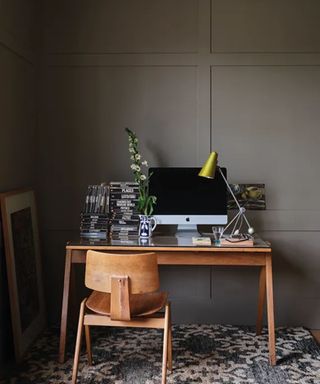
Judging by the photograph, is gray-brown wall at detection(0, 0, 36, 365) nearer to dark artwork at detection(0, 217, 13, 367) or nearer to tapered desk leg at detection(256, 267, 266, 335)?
dark artwork at detection(0, 217, 13, 367)

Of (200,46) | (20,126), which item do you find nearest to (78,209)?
(20,126)

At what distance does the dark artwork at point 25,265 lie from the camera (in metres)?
2.92

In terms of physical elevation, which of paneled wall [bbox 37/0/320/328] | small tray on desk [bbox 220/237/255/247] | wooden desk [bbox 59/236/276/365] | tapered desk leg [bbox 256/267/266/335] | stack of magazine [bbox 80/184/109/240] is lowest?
tapered desk leg [bbox 256/267/266/335]

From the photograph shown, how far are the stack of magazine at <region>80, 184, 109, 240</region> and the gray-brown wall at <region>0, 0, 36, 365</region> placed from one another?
19.6 inches

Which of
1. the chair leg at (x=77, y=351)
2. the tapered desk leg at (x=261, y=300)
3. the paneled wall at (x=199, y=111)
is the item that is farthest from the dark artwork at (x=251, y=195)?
the chair leg at (x=77, y=351)

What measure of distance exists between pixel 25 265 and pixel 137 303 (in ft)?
2.93

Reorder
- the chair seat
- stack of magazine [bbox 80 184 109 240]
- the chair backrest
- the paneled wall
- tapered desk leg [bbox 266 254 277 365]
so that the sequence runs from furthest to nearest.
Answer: the paneled wall → stack of magazine [bbox 80 184 109 240] → tapered desk leg [bbox 266 254 277 365] → the chair seat → the chair backrest

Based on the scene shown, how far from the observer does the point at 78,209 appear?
3531 mm

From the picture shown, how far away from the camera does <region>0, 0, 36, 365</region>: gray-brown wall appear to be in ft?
9.37

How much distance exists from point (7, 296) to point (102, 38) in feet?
6.54

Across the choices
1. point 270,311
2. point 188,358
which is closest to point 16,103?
point 188,358

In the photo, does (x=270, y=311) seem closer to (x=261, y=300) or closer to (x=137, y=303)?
(x=261, y=300)

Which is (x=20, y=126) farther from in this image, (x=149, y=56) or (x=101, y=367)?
(x=101, y=367)

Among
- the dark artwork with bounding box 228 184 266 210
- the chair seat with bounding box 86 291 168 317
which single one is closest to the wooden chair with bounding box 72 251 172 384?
the chair seat with bounding box 86 291 168 317
